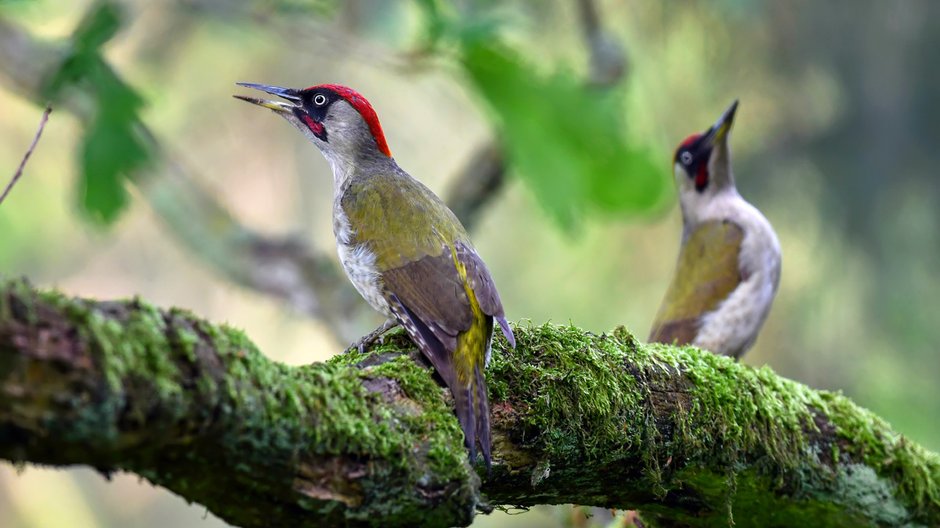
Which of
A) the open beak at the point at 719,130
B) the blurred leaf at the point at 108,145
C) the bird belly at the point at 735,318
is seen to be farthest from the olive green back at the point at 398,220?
the open beak at the point at 719,130

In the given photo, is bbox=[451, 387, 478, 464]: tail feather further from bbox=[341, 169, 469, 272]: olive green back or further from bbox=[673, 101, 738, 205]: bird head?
bbox=[673, 101, 738, 205]: bird head

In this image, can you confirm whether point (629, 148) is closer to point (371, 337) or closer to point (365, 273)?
point (365, 273)

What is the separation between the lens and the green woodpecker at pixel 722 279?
6.40 m

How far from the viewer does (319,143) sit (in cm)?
525

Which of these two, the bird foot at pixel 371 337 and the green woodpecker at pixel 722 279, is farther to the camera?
the green woodpecker at pixel 722 279

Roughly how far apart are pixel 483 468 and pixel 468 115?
883cm

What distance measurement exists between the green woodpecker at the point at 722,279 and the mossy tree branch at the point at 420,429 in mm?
2283

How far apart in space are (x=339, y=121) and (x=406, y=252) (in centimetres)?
137

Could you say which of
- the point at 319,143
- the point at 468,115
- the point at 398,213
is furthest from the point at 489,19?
the point at 468,115

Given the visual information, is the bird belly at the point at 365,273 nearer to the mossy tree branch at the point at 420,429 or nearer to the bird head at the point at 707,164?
the mossy tree branch at the point at 420,429

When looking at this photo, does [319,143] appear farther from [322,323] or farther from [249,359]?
[249,359]

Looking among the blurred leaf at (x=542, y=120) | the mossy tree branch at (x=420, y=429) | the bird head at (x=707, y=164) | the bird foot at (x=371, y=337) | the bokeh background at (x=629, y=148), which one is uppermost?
the bokeh background at (x=629, y=148)

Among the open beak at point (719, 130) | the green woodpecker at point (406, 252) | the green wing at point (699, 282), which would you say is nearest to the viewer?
the green woodpecker at point (406, 252)

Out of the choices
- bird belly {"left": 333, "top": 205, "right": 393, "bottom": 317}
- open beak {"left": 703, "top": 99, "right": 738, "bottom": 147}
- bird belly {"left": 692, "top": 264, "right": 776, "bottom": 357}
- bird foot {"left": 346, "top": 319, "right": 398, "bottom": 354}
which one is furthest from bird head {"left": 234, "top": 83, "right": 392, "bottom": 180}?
open beak {"left": 703, "top": 99, "right": 738, "bottom": 147}
